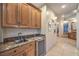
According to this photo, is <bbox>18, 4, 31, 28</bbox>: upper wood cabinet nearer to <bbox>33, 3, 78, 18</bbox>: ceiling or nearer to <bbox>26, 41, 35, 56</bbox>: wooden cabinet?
<bbox>26, 41, 35, 56</bbox>: wooden cabinet

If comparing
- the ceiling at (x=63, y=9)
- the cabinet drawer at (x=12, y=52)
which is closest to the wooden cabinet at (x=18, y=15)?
the cabinet drawer at (x=12, y=52)

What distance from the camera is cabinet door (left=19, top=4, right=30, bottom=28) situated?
2.76 meters

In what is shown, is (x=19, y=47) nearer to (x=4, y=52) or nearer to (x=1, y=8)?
(x=4, y=52)

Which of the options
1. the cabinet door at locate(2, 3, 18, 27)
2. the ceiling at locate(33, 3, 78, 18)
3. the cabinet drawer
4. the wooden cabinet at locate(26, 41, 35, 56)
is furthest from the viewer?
the ceiling at locate(33, 3, 78, 18)

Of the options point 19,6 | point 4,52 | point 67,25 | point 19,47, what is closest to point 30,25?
point 19,6

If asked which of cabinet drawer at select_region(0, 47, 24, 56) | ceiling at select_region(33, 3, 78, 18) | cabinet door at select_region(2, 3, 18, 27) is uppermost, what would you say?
ceiling at select_region(33, 3, 78, 18)

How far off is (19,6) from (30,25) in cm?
90

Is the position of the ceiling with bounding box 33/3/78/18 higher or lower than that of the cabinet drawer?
higher

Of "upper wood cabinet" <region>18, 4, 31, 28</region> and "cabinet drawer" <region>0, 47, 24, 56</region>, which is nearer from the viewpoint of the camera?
"cabinet drawer" <region>0, 47, 24, 56</region>

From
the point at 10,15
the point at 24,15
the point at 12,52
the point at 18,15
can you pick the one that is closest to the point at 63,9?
the point at 24,15

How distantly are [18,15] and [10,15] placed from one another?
0.34 m

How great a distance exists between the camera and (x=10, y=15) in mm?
2271

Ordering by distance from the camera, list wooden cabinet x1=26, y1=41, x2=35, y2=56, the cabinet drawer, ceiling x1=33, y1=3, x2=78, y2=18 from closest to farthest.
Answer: the cabinet drawer
wooden cabinet x1=26, y1=41, x2=35, y2=56
ceiling x1=33, y1=3, x2=78, y2=18

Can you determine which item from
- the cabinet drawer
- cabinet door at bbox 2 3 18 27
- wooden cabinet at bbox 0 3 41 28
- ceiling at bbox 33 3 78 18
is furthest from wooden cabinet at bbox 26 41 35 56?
ceiling at bbox 33 3 78 18
